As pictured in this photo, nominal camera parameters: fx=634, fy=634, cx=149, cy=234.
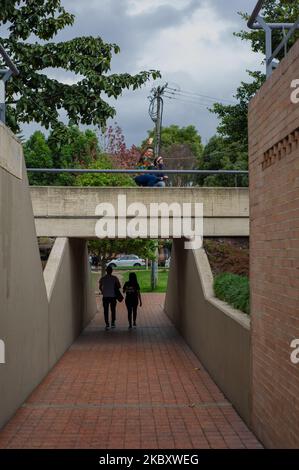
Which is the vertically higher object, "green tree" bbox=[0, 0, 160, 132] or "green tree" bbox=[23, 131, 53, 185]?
"green tree" bbox=[23, 131, 53, 185]

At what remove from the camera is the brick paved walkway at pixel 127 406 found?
7145 millimetres

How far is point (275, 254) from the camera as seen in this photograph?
631cm

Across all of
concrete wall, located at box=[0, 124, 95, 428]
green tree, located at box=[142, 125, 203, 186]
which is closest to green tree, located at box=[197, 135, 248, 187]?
green tree, located at box=[142, 125, 203, 186]

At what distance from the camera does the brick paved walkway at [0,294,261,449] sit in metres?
7.14

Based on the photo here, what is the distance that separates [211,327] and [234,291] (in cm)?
88

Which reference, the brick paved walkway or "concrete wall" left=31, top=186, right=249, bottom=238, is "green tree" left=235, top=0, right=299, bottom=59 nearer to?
"concrete wall" left=31, top=186, right=249, bottom=238

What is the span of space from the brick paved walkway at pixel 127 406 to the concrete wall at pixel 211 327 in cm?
27

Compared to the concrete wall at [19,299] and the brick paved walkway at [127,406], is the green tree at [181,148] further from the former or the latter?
the concrete wall at [19,299]

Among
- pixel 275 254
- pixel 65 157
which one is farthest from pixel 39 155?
pixel 275 254

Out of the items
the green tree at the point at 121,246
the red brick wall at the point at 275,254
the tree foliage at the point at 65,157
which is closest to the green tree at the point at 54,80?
the red brick wall at the point at 275,254

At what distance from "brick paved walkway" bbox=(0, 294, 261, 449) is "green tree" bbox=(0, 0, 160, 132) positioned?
474 cm

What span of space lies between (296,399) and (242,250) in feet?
37.9

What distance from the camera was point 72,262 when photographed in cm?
1575

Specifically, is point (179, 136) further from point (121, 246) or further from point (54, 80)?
point (54, 80)
